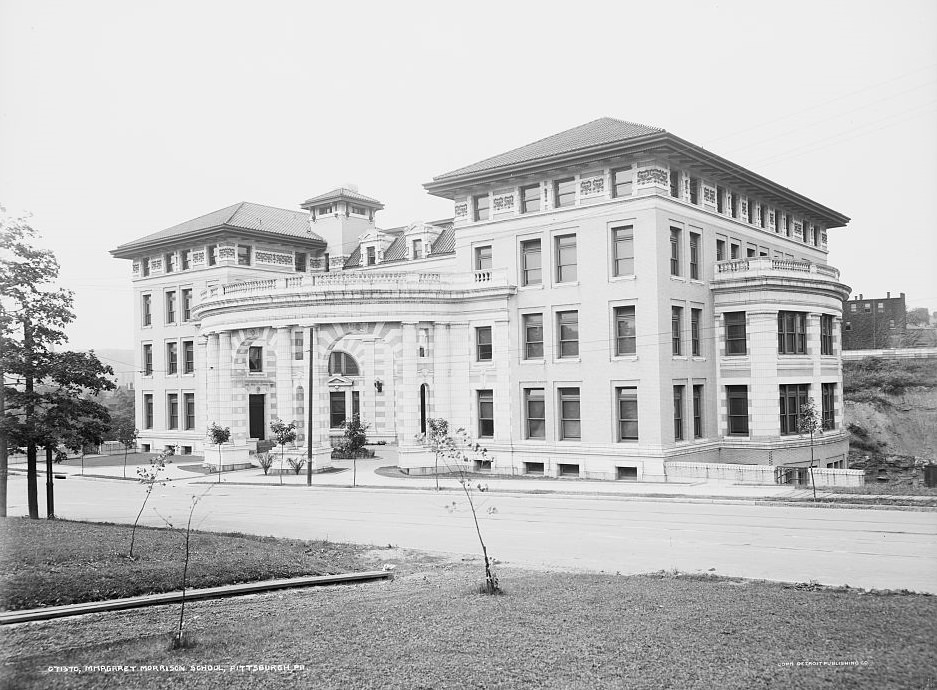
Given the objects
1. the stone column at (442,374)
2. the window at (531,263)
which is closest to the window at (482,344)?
the stone column at (442,374)

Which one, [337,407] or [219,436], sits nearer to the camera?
Result: [219,436]

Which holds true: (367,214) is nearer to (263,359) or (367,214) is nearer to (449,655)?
(263,359)

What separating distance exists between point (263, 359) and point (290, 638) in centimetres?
5191

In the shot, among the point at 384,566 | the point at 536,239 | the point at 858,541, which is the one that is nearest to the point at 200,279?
the point at 536,239

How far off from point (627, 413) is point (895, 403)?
148ft

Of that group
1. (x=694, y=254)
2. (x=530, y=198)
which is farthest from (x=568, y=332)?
(x=694, y=254)

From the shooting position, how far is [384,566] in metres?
17.6

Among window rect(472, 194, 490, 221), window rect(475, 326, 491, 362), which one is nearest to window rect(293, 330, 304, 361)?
window rect(475, 326, 491, 362)

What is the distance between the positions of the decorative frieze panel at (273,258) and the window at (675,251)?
1273 inches

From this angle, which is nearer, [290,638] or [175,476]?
[290,638]

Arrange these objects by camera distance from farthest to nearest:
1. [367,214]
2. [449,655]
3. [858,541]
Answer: [367,214]
[858,541]
[449,655]

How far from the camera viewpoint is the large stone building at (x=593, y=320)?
38.1m

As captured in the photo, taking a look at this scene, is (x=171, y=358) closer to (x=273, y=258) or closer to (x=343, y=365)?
(x=273, y=258)

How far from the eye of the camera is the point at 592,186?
3916cm
